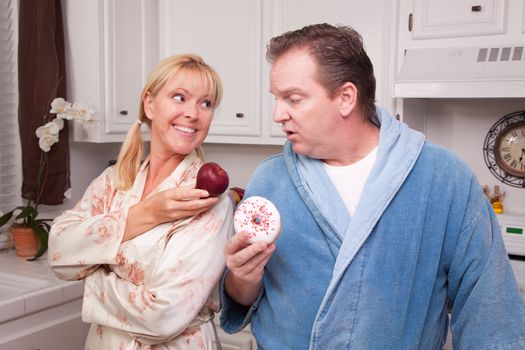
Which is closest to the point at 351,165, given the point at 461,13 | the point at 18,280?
the point at 461,13

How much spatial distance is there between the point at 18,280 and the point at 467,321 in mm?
1797

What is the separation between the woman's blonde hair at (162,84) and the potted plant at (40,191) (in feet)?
3.74

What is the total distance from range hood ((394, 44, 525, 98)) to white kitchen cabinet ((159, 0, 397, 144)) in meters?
0.24

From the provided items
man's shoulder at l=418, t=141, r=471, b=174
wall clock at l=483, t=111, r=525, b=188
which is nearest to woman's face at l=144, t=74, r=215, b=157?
→ man's shoulder at l=418, t=141, r=471, b=174

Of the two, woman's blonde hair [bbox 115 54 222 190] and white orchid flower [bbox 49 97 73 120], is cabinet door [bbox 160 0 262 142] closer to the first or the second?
white orchid flower [bbox 49 97 73 120]

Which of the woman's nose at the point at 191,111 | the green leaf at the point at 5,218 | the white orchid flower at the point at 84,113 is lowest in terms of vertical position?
the green leaf at the point at 5,218

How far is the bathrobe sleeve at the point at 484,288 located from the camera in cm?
116

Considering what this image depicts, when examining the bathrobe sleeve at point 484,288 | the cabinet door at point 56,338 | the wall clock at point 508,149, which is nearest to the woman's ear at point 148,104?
the bathrobe sleeve at point 484,288

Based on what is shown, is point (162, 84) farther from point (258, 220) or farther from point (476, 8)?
point (476, 8)

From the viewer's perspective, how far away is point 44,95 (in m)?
2.63

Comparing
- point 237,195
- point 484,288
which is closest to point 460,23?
point 237,195

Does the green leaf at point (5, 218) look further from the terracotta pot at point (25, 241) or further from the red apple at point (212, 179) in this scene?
the red apple at point (212, 179)

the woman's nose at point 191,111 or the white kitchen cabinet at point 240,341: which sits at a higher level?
the woman's nose at point 191,111

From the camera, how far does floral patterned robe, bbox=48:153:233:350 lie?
1.31 m
